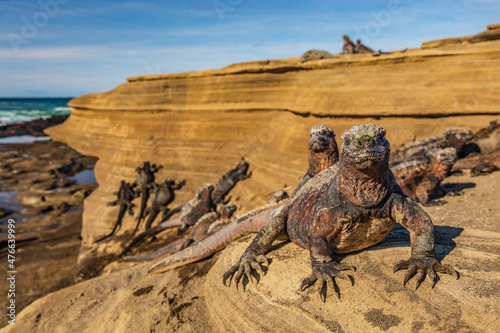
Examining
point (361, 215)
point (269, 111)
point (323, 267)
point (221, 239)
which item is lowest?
point (221, 239)

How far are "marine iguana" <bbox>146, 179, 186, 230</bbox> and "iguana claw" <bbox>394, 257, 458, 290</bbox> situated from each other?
844 centimetres

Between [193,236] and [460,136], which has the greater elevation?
[460,136]

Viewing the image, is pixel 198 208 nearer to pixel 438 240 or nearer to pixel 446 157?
pixel 446 157

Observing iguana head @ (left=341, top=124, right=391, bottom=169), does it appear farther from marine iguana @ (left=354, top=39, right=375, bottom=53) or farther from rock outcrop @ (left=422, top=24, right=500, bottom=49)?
marine iguana @ (left=354, top=39, right=375, bottom=53)

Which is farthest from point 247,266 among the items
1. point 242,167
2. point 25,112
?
point 25,112

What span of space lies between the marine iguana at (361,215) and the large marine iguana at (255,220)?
937 mm

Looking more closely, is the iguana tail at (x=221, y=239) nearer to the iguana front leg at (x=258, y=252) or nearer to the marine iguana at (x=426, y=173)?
the iguana front leg at (x=258, y=252)

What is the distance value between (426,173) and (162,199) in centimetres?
772

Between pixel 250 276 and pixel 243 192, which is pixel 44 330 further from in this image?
pixel 243 192

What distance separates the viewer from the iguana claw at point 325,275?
7.98 ft

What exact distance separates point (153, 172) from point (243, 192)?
444cm

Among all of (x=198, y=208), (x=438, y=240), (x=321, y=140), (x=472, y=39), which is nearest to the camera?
(x=438, y=240)

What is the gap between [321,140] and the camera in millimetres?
3789

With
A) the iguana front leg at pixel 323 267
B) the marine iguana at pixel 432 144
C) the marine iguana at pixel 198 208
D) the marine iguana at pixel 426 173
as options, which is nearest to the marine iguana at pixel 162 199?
the marine iguana at pixel 198 208
